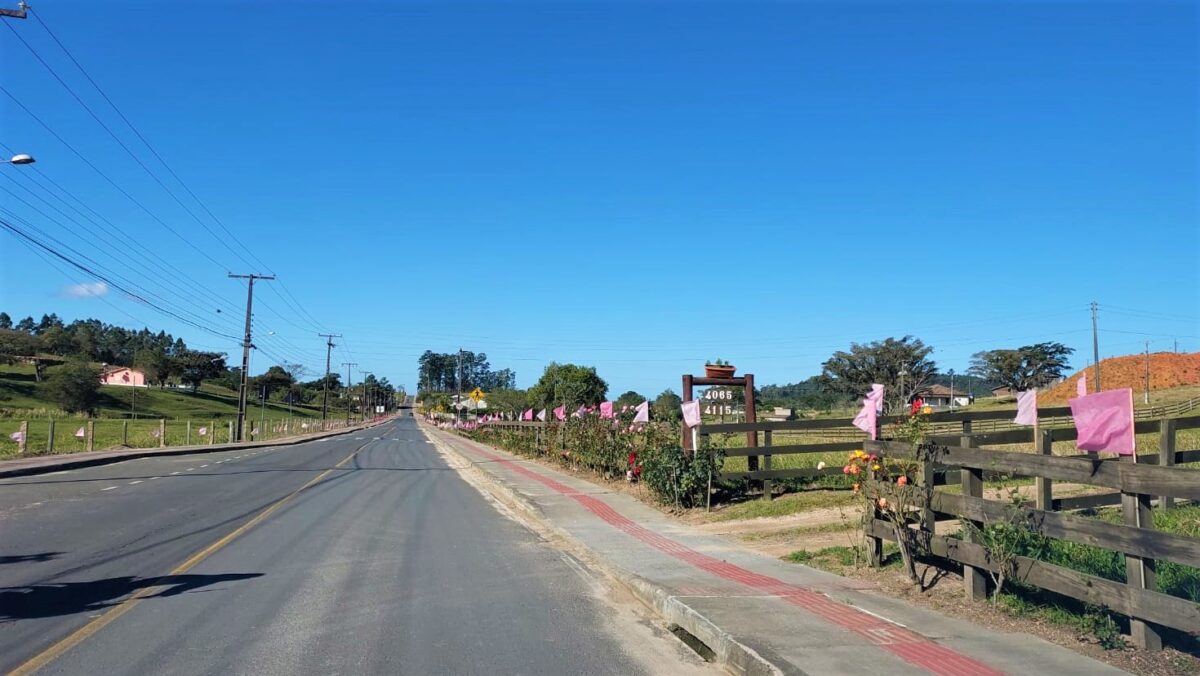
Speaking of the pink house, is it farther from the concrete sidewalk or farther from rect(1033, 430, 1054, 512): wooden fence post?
rect(1033, 430, 1054, 512): wooden fence post

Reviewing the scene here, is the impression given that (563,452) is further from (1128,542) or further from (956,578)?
(1128,542)

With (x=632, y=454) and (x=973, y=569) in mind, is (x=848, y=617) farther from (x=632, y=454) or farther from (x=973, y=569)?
(x=632, y=454)

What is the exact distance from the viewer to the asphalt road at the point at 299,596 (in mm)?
6133

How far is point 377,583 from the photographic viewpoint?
8.95m

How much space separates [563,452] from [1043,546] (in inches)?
847

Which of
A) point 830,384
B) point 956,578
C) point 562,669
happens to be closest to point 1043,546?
point 956,578

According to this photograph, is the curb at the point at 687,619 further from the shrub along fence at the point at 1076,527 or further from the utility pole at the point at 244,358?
the utility pole at the point at 244,358

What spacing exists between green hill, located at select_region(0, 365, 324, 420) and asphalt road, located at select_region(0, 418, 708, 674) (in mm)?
60852

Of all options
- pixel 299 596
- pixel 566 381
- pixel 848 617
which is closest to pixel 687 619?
pixel 848 617

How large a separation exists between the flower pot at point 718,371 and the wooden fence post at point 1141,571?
36.9 feet

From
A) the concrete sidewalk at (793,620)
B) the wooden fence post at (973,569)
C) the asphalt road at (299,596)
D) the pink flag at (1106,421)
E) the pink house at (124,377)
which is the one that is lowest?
the asphalt road at (299,596)

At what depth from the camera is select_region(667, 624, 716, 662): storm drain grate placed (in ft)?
21.3

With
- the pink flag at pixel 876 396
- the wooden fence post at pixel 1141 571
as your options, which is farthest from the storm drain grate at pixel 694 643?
the pink flag at pixel 876 396

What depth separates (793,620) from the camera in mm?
6781
